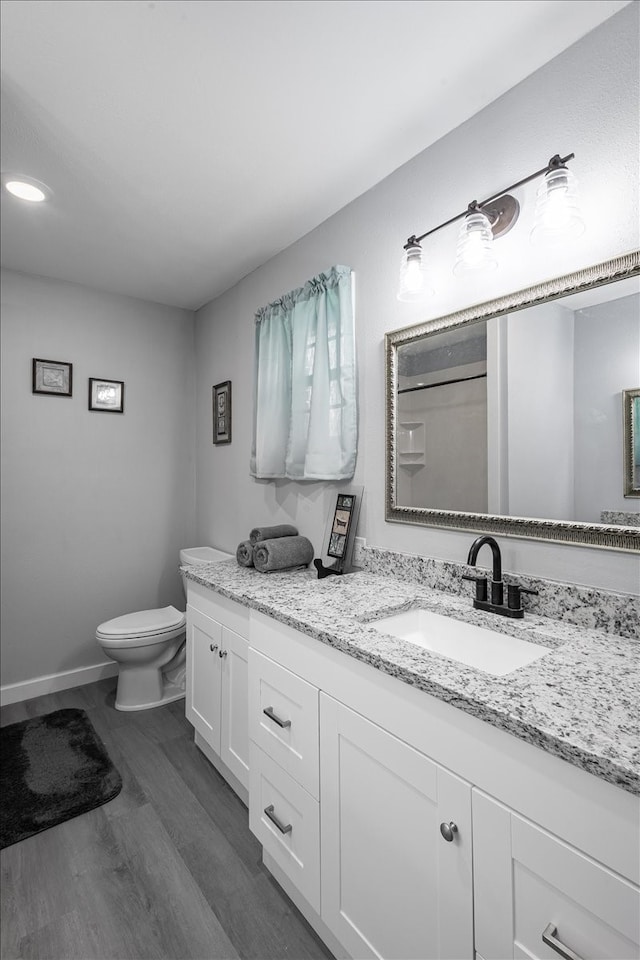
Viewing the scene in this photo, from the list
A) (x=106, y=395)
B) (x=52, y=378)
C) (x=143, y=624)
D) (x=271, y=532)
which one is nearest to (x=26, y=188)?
(x=52, y=378)

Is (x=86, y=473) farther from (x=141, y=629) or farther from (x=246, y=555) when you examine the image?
(x=246, y=555)

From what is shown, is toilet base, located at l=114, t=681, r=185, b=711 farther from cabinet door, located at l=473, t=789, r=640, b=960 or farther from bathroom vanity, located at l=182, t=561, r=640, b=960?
cabinet door, located at l=473, t=789, r=640, b=960

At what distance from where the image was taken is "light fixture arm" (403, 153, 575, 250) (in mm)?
1237

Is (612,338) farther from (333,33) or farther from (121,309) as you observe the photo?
(121,309)

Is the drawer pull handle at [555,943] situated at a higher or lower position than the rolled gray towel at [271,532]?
lower

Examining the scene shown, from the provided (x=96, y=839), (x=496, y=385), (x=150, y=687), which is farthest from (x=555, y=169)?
(x=150, y=687)

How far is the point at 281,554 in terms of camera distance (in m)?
2.11

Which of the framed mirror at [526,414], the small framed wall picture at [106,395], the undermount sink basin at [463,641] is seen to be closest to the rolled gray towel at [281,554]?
the framed mirror at [526,414]

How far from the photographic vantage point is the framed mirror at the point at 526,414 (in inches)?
48.4

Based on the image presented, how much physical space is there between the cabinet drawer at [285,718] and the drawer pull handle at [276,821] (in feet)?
0.54

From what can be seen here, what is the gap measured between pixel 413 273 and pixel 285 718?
1505 mm

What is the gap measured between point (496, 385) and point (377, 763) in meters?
1.13

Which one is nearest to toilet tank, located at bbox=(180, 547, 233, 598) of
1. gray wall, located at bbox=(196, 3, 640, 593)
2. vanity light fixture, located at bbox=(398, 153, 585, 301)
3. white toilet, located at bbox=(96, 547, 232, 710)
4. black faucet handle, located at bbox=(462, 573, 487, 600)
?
white toilet, located at bbox=(96, 547, 232, 710)

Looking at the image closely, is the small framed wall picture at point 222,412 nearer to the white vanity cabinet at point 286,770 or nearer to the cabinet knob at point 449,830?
the white vanity cabinet at point 286,770
